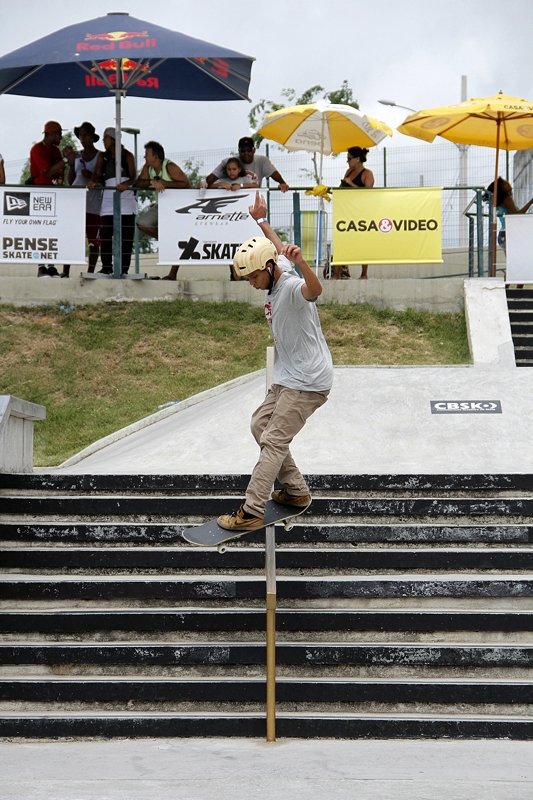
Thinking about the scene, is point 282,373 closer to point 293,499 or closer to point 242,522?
point 293,499

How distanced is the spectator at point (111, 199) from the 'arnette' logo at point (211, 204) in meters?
0.99

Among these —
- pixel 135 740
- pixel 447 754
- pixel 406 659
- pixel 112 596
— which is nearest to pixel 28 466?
pixel 112 596

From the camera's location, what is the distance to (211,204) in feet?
40.6

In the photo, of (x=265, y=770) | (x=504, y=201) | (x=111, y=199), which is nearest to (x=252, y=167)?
(x=111, y=199)

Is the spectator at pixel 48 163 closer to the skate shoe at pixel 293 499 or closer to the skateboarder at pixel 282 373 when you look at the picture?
the skateboarder at pixel 282 373

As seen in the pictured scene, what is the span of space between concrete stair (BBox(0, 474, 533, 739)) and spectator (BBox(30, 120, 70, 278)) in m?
7.19

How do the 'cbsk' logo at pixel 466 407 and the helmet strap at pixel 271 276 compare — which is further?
the 'cbsk' logo at pixel 466 407

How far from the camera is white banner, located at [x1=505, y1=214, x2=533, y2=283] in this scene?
479 inches

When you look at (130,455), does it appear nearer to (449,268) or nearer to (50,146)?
(50,146)

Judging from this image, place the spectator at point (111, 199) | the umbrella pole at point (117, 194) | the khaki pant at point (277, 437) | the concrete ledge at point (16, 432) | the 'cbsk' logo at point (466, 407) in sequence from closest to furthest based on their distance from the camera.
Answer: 1. the khaki pant at point (277, 437)
2. the concrete ledge at point (16, 432)
3. the 'cbsk' logo at point (466, 407)
4. the umbrella pole at point (117, 194)
5. the spectator at point (111, 199)

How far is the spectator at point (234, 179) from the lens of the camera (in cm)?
1237

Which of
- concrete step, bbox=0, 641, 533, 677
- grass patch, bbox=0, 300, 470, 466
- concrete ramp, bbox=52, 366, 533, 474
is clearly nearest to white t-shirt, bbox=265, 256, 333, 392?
concrete step, bbox=0, 641, 533, 677

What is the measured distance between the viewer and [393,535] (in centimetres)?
602

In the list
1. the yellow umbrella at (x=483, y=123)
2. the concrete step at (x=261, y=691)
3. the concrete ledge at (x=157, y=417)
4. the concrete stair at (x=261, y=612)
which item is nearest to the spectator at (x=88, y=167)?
the concrete ledge at (x=157, y=417)
